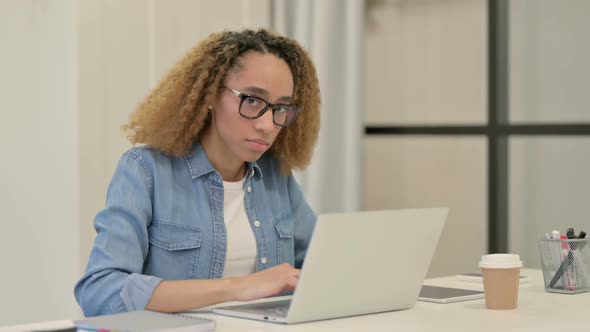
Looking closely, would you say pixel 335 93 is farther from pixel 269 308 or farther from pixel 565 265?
pixel 269 308

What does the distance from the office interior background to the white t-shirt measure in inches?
43.6

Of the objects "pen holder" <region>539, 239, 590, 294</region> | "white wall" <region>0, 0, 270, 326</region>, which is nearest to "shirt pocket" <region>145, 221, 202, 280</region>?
"pen holder" <region>539, 239, 590, 294</region>

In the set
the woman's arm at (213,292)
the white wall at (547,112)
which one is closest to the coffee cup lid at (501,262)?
the woman's arm at (213,292)

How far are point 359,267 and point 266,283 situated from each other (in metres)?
0.21

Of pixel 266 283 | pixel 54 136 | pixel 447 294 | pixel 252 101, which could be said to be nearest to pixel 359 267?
pixel 266 283

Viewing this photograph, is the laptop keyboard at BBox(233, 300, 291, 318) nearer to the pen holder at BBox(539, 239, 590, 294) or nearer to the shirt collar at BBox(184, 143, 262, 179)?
the shirt collar at BBox(184, 143, 262, 179)

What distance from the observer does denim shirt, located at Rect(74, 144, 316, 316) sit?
6.14ft

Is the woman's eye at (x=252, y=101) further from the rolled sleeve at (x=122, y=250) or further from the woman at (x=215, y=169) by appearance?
the rolled sleeve at (x=122, y=250)

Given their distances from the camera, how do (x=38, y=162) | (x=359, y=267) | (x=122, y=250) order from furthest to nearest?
(x=38, y=162)
(x=122, y=250)
(x=359, y=267)

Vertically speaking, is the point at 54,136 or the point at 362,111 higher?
the point at 362,111

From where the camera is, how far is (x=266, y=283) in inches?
68.9

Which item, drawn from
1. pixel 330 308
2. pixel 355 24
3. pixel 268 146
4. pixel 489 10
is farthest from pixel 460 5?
pixel 330 308

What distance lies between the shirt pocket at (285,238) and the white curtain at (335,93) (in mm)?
1449

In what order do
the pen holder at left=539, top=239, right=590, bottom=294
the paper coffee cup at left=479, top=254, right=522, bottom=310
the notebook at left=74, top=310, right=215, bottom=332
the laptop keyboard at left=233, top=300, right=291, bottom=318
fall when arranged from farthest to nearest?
the pen holder at left=539, top=239, right=590, bottom=294, the paper coffee cup at left=479, top=254, right=522, bottom=310, the laptop keyboard at left=233, top=300, right=291, bottom=318, the notebook at left=74, top=310, right=215, bottom=332
